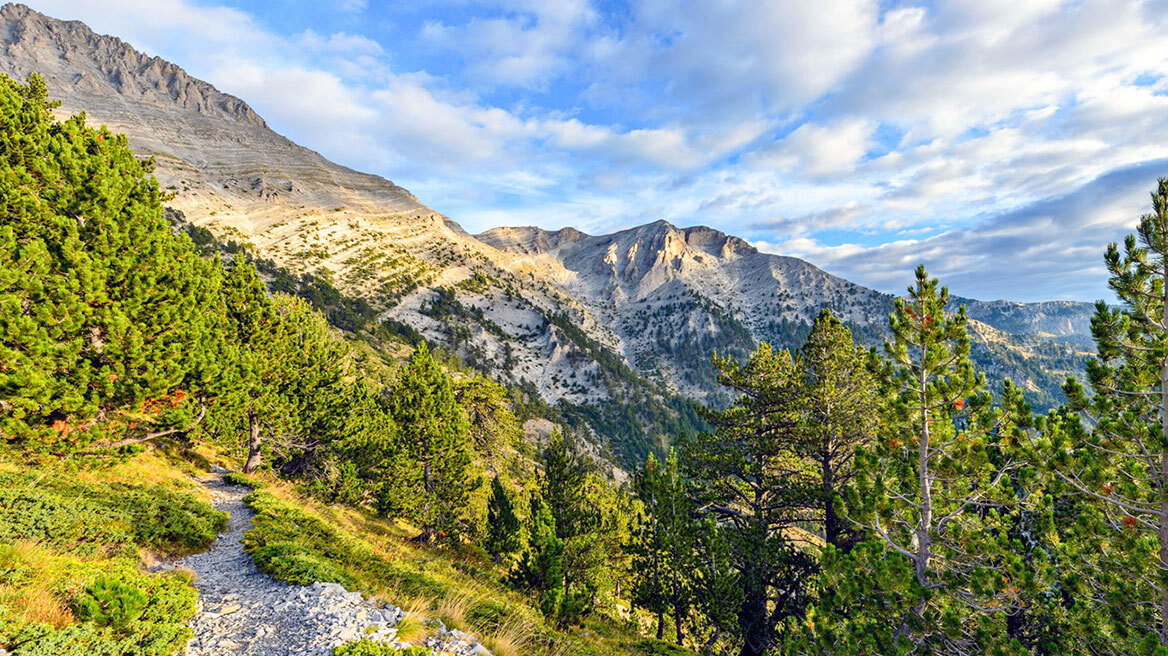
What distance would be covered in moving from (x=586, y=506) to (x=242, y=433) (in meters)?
20.5

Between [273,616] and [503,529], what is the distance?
15.7 m

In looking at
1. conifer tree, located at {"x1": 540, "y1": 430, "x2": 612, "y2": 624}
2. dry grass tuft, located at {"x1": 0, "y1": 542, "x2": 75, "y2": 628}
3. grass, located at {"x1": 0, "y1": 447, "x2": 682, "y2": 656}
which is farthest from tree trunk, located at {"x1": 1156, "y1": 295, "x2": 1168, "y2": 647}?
conifer tree, located at {"x1": 540, "y1": 430, "x2": 612, "y2": 624}

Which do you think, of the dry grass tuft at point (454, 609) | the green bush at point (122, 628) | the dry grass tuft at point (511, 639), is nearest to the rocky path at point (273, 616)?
the green bush at point (122, 628)

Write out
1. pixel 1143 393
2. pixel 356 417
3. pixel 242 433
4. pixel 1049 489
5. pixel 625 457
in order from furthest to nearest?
1. pixel 625 457
2. pixel 356 417
3. pixel 242 433
4. pixel 1049 489
5. pixel 1143 393

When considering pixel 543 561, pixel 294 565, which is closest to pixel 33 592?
pixel 294 565

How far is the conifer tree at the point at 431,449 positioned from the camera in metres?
24.0

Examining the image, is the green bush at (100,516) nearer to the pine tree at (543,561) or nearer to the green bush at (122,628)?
the green bush at (122,628)

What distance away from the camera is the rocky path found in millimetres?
6770

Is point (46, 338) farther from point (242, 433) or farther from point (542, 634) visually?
point (542, 634)

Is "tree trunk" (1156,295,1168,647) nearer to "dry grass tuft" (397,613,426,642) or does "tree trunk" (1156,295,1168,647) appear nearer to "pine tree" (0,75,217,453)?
"dry grass tuft" (397,613,426,642)

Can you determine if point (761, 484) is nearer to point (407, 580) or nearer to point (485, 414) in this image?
point (407, 580)

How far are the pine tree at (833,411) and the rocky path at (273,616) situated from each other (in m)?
17.0

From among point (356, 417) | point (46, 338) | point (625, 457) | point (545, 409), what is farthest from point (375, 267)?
point (46, 338)

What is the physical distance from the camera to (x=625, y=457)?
15738 centimetres
